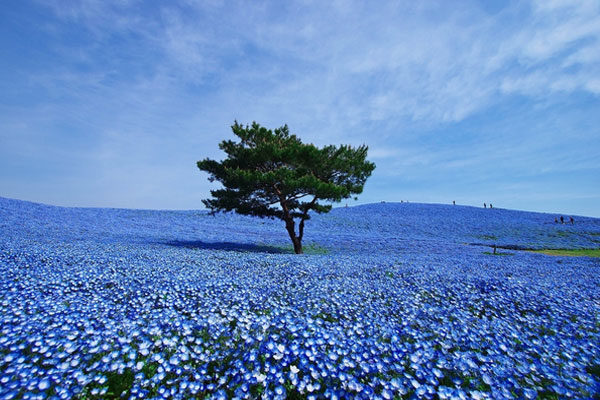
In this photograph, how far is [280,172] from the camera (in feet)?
51.6

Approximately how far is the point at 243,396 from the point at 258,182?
44.2 ft

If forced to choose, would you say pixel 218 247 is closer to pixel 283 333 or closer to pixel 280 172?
pixel 280 172

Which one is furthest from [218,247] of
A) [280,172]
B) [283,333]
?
[283,333]

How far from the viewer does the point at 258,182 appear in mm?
16266

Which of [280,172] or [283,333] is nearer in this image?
[283,333]

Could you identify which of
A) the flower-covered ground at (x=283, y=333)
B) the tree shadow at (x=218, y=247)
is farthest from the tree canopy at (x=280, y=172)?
the flower-covered ground at (x=283, y=333)

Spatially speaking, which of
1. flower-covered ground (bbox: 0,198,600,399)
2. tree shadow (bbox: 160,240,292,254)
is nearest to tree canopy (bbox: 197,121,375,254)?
tree shadow (bbox: 160,240,292,254)

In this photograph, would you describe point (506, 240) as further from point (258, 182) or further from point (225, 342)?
point (225, 342)

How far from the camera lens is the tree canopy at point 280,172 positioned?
1605 centimetres

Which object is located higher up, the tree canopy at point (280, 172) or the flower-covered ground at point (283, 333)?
the tree canopy at point (280, 172)

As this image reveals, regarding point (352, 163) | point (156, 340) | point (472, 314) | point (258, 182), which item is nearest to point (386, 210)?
point (352, 163)

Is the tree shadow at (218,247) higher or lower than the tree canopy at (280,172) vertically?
lower

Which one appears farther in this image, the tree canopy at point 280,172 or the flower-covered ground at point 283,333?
the tree canopy at point 280,172

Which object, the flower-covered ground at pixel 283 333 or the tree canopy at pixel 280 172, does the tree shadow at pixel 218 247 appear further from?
the flower-covered ground at pixel 283 333
